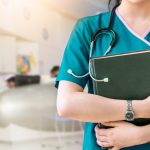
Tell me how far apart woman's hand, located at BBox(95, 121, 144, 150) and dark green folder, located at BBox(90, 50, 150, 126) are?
3 centimetres

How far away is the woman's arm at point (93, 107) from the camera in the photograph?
0.74 metres

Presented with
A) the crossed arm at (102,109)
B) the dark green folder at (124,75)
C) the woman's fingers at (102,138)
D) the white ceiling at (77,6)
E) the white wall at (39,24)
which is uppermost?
the white ceiling at (77,6)

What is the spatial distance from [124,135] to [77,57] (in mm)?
210

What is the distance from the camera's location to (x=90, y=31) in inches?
32.7

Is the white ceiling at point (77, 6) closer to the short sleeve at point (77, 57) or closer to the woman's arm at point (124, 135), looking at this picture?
the short sleeve at point (77, 57)

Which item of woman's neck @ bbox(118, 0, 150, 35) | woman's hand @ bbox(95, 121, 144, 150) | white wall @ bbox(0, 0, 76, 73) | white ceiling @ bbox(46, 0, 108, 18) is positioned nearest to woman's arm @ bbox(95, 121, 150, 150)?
woman's hand @ bbox(95, 121, 144, 150)

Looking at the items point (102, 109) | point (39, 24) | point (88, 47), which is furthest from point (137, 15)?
point (39, 24)

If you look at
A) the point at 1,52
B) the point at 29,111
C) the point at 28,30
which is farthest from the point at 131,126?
the point at 28,30

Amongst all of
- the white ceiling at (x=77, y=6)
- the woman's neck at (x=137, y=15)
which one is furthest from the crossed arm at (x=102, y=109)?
the white ceiling at (x=77, y=6)

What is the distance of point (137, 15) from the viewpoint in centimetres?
83

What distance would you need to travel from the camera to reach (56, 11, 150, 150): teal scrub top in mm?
808

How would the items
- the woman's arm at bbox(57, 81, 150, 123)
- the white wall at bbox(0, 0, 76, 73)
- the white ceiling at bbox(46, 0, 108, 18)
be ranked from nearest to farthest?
the woman's arm at bbox(57, 81, 150, 123) < the white wall at bbox(0, 0, 76, 73) < the white ceiling at bbox(46, 0, 108, 18)

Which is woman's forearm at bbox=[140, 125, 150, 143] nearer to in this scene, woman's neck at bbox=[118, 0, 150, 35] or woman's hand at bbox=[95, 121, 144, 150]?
woman's hand at bbox=[95, 121, 144, 150]

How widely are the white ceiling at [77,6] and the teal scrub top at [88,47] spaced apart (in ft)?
Answer: 15.4
